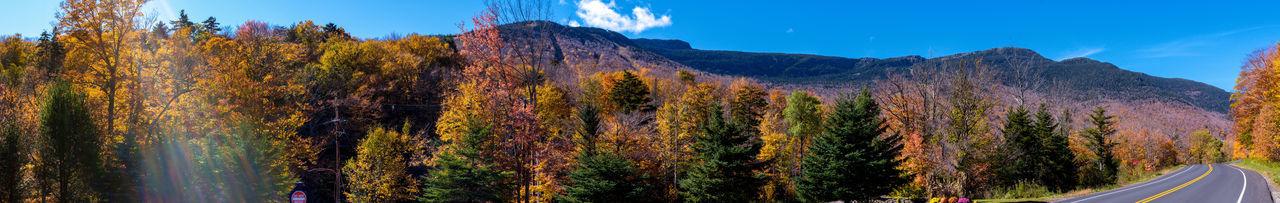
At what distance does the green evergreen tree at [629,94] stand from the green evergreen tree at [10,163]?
3955cm

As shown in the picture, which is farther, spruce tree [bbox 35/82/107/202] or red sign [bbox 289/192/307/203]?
spruce tree [bbox 35/82/107/202]

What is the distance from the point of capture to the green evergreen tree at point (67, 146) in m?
13.6

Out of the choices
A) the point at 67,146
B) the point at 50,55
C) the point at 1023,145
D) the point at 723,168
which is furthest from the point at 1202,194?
the point at 50,55

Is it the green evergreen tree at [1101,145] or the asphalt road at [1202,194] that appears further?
the green evergreen tree at [1101,145]

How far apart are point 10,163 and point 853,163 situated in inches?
1165

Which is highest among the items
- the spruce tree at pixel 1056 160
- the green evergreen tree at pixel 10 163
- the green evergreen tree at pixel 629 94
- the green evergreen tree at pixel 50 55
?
the green evergreen tree at pixel 50 55

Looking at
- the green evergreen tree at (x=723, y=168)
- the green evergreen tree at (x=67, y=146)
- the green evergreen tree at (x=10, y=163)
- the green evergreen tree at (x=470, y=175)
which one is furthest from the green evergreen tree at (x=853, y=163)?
the green evergreen tree at (x=10, y=163)

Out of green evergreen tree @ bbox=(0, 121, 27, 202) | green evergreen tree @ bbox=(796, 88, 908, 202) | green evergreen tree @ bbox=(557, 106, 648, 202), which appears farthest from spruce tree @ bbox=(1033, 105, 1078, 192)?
green evergreen tree @ bbox=(0, 121, 27, 202)

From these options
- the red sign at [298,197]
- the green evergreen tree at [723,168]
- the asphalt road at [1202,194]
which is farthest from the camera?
the green evergreen tree at [723,168]

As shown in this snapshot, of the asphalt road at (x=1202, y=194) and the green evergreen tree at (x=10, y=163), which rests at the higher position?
the green evergreen tree at (x=10, y=163)

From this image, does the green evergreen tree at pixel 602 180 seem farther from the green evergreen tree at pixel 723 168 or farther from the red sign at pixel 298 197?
the red sign at pixel 298 197

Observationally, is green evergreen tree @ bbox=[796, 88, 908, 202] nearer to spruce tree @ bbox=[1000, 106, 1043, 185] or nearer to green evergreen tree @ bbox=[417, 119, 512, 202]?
spruce tree @ bbox=[1000, 106, 1043, 185]

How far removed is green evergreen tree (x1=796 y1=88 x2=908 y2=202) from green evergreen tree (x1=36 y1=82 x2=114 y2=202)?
89.9ft

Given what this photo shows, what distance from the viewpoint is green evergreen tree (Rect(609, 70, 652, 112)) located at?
51.3 metres
